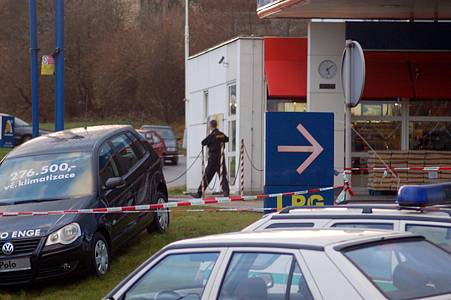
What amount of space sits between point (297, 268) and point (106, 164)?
7.34m

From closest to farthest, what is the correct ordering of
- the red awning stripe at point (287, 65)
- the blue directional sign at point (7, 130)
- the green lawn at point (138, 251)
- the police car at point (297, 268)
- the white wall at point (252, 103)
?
the police car at point (297, 268), the green lawn at point (138, 251), the red awning stripe at point (287, 65), the white wall at point (252, 103), the blue directional sign at point (7, 130)

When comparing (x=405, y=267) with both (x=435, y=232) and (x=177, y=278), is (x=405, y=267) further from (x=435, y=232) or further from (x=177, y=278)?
(x=435, y=232)

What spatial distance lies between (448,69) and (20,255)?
14.7 meters

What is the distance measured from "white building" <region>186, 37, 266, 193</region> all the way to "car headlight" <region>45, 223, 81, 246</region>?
13929mm

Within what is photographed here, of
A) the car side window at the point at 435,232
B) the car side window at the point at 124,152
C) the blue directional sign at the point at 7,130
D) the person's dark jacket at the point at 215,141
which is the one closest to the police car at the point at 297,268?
the car side window at the point at 435,232

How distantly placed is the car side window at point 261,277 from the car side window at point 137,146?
8.12 meters

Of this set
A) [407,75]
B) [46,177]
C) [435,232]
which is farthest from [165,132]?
[435,232]

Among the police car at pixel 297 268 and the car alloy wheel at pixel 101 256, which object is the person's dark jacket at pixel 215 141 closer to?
the car alloy wheel at pixel 101 256

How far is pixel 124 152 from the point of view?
1283 cm

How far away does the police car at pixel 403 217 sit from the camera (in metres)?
6.89

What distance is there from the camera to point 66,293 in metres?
10.5

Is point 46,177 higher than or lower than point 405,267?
higher

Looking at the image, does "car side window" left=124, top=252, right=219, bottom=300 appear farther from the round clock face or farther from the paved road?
the paved road

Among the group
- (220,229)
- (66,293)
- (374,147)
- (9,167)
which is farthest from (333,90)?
(66,293)
